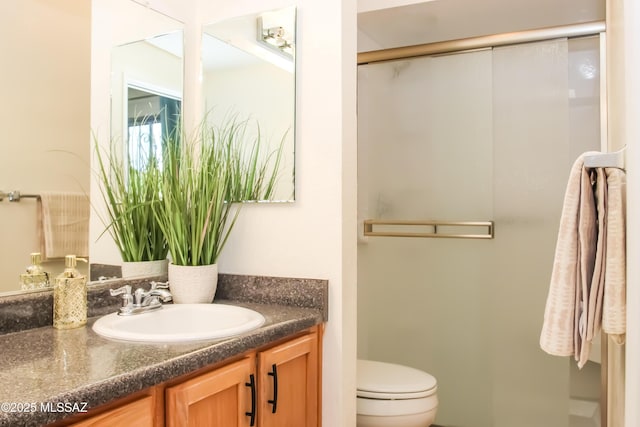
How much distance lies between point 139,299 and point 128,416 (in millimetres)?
585

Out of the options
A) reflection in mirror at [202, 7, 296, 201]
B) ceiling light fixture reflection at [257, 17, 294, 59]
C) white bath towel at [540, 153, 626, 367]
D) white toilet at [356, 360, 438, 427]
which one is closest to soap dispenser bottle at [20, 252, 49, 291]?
reflection in mirror at [202, 7, 296, 201]

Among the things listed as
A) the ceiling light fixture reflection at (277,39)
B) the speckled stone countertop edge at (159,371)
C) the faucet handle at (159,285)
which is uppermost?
the ceiling light fixture reflection at (277,39)

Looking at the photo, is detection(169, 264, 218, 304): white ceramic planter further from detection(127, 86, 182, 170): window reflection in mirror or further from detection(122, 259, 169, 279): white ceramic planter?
detection(127, 86, 182, 170): window reflection in mirror

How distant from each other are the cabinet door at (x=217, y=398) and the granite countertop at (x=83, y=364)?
4 centimetres

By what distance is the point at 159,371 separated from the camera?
3.18 feet

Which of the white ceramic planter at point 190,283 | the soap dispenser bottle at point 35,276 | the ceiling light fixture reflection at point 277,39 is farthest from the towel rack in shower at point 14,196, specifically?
the ceiling light fixture reflection at point 277,39

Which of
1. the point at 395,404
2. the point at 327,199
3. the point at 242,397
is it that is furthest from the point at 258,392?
the point at 395,404

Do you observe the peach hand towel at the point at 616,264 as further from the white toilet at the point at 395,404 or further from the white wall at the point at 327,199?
the white toilet at the point at 395,404

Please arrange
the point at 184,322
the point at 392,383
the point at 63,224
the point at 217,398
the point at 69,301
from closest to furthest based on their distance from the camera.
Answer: the point at 217,398
the point at 69,301
the point at 63,224
the point at 184,322
the point at 392,383

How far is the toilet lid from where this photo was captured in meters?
1.86

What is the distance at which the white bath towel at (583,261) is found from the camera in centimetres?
95

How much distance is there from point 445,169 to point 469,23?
75 centimetres

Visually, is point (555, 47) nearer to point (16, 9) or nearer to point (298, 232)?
point (298, 232)

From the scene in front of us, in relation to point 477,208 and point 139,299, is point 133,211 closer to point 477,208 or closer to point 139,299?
point 139,299
